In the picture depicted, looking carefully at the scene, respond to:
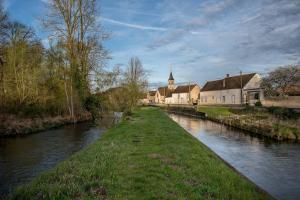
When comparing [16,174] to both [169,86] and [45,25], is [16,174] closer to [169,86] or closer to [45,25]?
[45,25]

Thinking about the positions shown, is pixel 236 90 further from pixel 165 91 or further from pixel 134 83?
pixel 165 91

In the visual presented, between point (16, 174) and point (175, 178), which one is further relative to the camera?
point (16, 174)

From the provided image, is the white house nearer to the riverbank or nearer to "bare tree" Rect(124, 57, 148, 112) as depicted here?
"bare tree" Rect(124, 57, 148, 112)

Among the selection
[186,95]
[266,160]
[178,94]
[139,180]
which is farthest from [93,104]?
[178,94]

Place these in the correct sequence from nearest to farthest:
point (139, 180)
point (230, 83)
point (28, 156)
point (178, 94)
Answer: point (139, 180)
point (28, 156)
point (230, 83)
point (178, 94)

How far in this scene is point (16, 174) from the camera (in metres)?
10.2

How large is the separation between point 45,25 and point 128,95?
17.6 meters

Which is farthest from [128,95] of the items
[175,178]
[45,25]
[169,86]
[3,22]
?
[169,86]

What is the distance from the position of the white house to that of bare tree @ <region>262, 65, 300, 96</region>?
3846 cm

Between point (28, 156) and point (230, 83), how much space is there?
173 ft

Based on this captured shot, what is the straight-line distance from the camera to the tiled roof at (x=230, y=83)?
54.9 meters

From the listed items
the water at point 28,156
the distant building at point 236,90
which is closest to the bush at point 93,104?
the water at point 28,156

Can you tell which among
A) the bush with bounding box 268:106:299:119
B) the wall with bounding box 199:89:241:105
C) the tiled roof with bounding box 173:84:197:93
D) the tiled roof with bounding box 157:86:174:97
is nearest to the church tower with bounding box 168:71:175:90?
the tiled roof with bounding box 157:86:174:97

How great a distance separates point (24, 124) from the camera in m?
23.0
